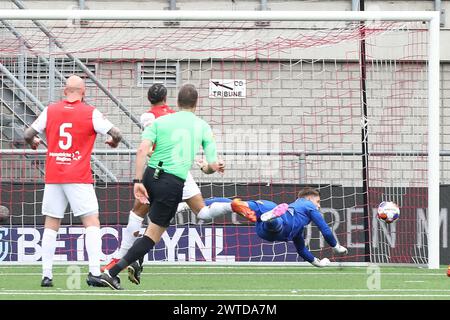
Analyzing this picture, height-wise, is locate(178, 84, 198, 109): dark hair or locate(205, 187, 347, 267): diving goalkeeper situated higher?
locate(178, 84, 198, 109): dark hair

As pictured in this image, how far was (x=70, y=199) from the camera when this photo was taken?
1192 centimetres

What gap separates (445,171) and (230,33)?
4168 millimetres

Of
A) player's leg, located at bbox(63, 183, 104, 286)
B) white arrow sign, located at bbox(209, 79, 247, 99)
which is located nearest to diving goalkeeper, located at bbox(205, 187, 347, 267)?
player's leg, located at bbox(63, 183, 104, 286)

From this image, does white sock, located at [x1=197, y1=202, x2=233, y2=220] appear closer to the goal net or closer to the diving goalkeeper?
the diving goalkeeper

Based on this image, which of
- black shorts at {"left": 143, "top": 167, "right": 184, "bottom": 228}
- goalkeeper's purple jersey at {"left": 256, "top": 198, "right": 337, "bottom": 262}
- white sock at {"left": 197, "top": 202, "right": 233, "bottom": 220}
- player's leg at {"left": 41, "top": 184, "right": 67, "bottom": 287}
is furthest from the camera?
goalkeeper's purple jersey at {"left": 256, "top": 198, "right": 337, "bottom": 262}

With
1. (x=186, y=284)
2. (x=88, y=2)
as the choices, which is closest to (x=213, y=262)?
(x=186, y=284)

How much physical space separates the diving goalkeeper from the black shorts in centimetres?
246

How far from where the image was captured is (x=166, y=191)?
11.1 meters

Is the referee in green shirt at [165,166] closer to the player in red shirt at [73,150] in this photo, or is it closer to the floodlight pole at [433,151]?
the player in red shirt at [73,150]

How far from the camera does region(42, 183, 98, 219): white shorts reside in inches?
468

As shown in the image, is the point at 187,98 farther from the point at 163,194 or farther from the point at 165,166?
the point at 163,194

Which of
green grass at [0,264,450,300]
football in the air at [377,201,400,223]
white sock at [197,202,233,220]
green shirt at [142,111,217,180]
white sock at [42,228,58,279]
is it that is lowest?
green grass at [0,264,450,300]

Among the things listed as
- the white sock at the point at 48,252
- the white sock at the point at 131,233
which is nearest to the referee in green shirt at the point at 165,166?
the white sock at the point at 48,252

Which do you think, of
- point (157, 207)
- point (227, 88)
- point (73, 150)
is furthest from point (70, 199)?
point (227, 88)
